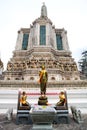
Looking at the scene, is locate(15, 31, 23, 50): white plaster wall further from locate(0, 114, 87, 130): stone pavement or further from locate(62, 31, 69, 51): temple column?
locate(0, 114, 87, 130): stone pavement

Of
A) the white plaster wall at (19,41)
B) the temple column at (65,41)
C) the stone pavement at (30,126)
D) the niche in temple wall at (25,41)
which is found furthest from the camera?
the niche in temple wall at (25,41)

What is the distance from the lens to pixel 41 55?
1499 inches

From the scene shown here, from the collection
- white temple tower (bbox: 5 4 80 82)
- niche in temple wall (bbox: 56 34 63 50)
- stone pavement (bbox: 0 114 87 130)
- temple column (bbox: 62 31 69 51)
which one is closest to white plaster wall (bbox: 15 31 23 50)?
white temple tower (bbox: 5 4 80 82)

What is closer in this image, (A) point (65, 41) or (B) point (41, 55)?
(B) point (41, 55)

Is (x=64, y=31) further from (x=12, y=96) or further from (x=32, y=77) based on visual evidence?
(x=12, y=96)

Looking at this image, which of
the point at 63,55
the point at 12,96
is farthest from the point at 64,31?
Result: the point at 12,96

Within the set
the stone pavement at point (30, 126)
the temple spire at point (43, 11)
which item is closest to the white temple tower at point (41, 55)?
the temple spire at point (43, 11)

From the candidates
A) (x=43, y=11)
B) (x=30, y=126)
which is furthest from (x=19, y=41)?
(x=30, y=126)

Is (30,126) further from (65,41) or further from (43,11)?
(43,11)

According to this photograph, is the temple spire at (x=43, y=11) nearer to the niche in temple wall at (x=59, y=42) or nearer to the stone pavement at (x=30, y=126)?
the niche in temple wall at (x=59, y=42)

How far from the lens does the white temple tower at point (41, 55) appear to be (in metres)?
33.6

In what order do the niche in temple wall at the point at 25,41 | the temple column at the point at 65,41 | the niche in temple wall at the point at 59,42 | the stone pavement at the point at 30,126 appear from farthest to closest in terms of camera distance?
the niche in temple wall at the point at 59,42 < the niche in temple wall at the point at 25,41 < the temple column at the point at 65,41 < the stone pavement at the point at 30,126

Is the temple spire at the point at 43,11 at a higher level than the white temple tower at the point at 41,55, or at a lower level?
higher

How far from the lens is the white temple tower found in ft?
110
